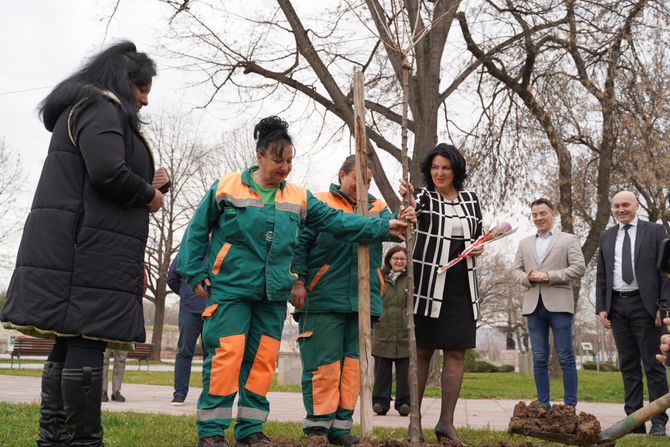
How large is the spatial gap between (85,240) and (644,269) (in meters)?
5.06

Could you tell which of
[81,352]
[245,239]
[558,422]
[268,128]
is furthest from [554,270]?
[81,352]

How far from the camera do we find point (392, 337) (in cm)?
814

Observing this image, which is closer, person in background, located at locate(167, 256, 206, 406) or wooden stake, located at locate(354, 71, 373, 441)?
wooden stake, located at locate(354, 71, 373, 441)

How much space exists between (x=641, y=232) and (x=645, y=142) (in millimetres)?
7898

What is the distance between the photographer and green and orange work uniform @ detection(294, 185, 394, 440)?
4.77 meters

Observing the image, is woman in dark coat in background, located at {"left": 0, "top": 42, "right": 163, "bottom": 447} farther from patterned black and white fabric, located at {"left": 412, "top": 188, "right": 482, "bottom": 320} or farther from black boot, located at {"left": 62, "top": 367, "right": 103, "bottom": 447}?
patterned black and white fabric, located at {"left": 412, "top": 188, "right": 482, "bottom": 320}

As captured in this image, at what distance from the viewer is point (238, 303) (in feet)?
13.9

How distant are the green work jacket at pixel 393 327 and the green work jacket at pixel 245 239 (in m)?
3.74

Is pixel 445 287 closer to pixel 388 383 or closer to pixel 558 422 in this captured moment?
pixel 558 422

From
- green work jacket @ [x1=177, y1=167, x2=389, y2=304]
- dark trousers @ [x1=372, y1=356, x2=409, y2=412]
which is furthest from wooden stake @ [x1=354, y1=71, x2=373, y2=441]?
dark trousers @ [x1=372, y1=356, x2=409, y2=412]

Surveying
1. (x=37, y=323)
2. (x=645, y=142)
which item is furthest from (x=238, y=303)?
(x=645, y=142)

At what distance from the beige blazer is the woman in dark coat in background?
4328 mm

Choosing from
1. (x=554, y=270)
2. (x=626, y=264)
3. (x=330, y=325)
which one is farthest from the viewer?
(x=554, y=270)

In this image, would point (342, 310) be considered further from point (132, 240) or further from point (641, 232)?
point (641, 232)
